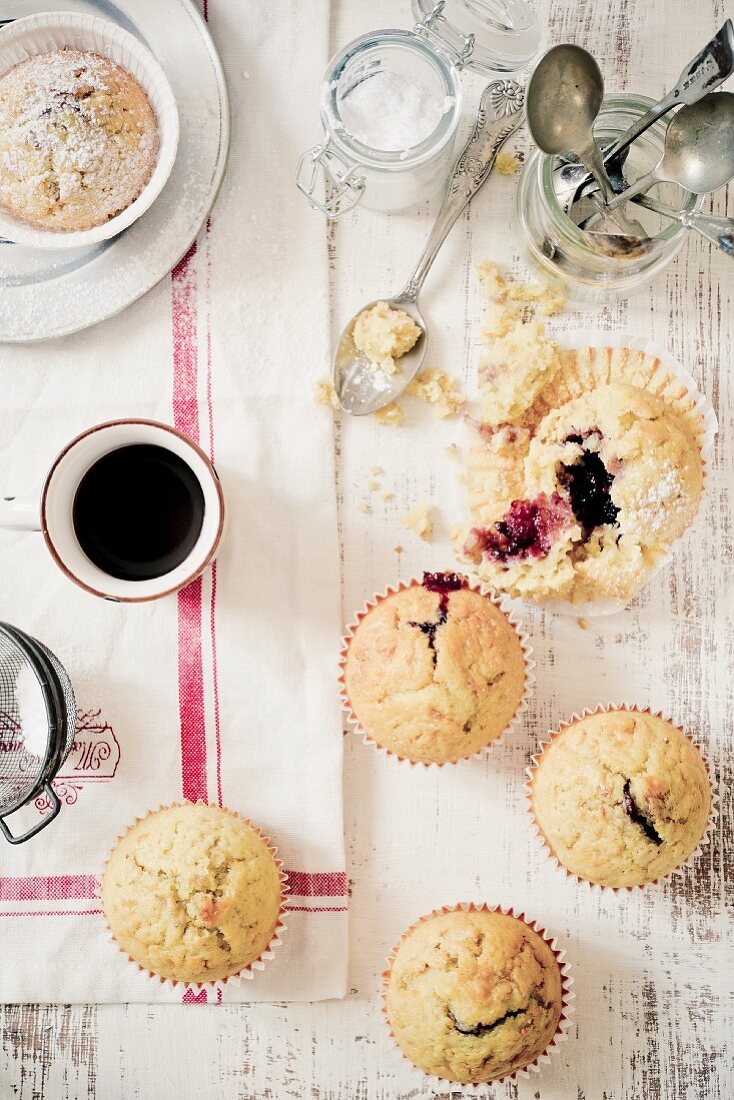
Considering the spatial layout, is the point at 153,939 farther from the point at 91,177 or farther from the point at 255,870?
the point at 91,177

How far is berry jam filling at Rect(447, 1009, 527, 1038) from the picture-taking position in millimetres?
1513

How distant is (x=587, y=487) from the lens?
1.60 metres

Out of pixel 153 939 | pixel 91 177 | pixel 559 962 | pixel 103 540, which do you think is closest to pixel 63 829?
pixel 153 939

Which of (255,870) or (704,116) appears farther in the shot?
(255,870)

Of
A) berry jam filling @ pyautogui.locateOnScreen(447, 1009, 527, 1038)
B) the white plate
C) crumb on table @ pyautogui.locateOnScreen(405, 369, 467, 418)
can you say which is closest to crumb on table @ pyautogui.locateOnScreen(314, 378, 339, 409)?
crumb on table @ pyautogui.locateOnScreen(405, 369, 467, 418)

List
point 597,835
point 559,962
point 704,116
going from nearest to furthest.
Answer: point 704,116, point 597,835, point 559,962

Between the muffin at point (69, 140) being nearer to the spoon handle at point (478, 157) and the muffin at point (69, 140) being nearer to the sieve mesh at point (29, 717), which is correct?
the spoon handle at point (478, 157)

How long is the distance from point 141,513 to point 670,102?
1.16 m

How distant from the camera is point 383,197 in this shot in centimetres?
171

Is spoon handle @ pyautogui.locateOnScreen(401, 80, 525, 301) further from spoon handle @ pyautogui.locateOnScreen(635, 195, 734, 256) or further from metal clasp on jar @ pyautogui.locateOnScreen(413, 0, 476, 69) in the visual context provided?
spoon handle @ pyautogui.locateOnScreen(635, 195, 734, 256)

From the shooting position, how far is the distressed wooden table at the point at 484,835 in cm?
176

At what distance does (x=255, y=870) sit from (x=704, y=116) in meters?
1.53

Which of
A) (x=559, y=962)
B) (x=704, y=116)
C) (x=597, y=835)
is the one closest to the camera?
(x=704, y=116)

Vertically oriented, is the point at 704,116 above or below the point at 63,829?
above
